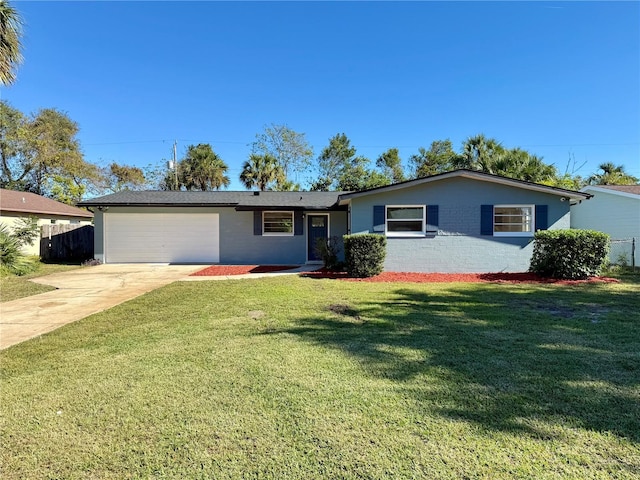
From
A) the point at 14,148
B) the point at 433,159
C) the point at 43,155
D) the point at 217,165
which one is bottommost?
the point at 217,165

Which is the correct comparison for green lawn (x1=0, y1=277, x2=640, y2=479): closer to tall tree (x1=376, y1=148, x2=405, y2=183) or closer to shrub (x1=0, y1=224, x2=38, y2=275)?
shrub (x1=0, y1=224, x2=38, y2=275)

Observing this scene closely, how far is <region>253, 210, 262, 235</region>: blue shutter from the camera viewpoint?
1402 cm

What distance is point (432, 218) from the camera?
436 inches

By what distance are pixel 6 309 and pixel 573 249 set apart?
13.4 metres

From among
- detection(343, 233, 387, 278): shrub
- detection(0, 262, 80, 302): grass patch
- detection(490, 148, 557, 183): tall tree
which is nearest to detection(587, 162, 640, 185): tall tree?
detection(490, 148, 557, 183): tall tree

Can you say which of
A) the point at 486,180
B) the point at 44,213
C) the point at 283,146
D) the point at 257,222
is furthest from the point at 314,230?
the point at 283,146

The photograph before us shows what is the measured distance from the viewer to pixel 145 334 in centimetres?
451

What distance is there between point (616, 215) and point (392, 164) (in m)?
21.7

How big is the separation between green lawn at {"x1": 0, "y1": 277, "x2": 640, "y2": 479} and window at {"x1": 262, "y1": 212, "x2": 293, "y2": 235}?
29.6 ft

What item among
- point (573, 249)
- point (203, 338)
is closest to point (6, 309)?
point (203, 338)

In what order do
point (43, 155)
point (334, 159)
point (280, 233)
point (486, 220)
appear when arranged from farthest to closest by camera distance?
point (334, 159) < point (43, 155) < point (280, 233) < point (486, 220)

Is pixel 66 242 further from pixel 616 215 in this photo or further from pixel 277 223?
pixel 616 215

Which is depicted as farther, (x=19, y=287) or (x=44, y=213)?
(x=44, y=213)

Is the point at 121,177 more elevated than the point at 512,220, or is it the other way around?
the point at 121,177
